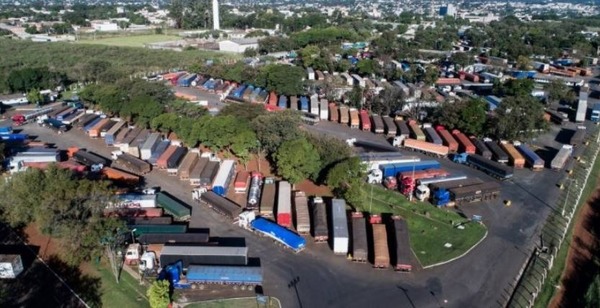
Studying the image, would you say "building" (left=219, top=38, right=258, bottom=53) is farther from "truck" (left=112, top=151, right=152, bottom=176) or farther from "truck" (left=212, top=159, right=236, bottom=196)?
"truck" (left=212, top=159, right=236, bottom=196)

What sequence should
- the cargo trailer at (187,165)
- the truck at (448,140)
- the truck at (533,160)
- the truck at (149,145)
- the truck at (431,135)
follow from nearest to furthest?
the cargo trailer at (187,165) < the truck at (533,160) < the truck at (149,145) < the truck at (448,140) < the truck at (431,135)

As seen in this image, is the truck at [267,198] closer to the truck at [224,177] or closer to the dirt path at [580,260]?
the truck at [224,177]

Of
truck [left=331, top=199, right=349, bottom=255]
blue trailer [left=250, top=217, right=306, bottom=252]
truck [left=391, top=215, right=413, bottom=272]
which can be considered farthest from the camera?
blue trailer [left=250, top=217, right=306, bottom=252]

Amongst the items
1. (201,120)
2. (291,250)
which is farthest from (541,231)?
(201,120)

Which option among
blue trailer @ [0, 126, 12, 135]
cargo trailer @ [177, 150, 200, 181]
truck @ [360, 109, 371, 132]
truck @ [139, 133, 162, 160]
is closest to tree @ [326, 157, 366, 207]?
cargo trailer @ [177, 150, 200, 181]

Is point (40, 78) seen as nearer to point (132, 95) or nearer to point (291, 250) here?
point (132, 95)

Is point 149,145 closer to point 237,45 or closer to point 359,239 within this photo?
point 359,239

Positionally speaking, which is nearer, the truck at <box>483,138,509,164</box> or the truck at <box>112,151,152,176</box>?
the truck at <box>112,151,152,176</box>

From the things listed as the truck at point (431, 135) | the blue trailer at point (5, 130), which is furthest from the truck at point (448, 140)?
the blue trailer at point (5, 130)

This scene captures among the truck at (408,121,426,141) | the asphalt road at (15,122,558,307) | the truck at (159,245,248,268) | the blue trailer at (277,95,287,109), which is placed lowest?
the asphalt road at (15,122,558,307)
